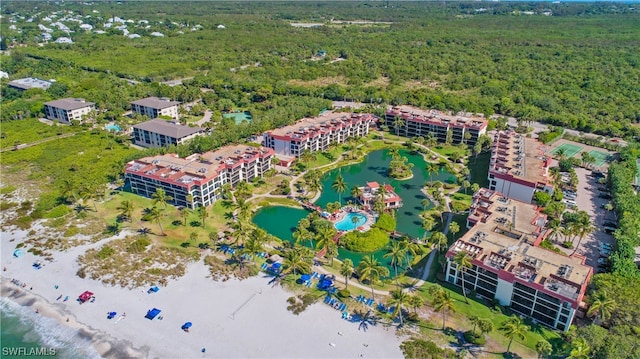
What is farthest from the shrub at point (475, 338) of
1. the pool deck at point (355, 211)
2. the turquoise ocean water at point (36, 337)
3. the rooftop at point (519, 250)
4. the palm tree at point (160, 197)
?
the palm tree at point (160, 197)

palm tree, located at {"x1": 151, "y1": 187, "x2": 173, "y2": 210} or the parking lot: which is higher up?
palm tree, located at {"x1": 151, "y1": 187, "x2": 173, "y2": 210}

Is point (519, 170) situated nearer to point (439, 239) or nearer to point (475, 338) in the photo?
point (439, 239)

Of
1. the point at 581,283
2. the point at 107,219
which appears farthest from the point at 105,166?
the point at 581,283

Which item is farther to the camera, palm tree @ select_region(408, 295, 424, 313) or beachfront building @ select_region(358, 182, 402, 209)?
beachfront building @ select_region(358, 182, 402, 209)

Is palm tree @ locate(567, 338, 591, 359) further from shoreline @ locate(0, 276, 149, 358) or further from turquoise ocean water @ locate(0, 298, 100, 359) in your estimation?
turquoise ocean water @ locate(0, 298, 100, 359)

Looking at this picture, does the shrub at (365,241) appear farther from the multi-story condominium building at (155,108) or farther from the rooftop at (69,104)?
the rooftop at (69,104)

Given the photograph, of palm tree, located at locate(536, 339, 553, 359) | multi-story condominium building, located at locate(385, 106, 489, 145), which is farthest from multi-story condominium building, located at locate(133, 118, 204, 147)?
palm tree, located at locate(536, 339, 553, 359)

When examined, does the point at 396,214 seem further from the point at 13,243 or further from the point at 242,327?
the point at 13,243
